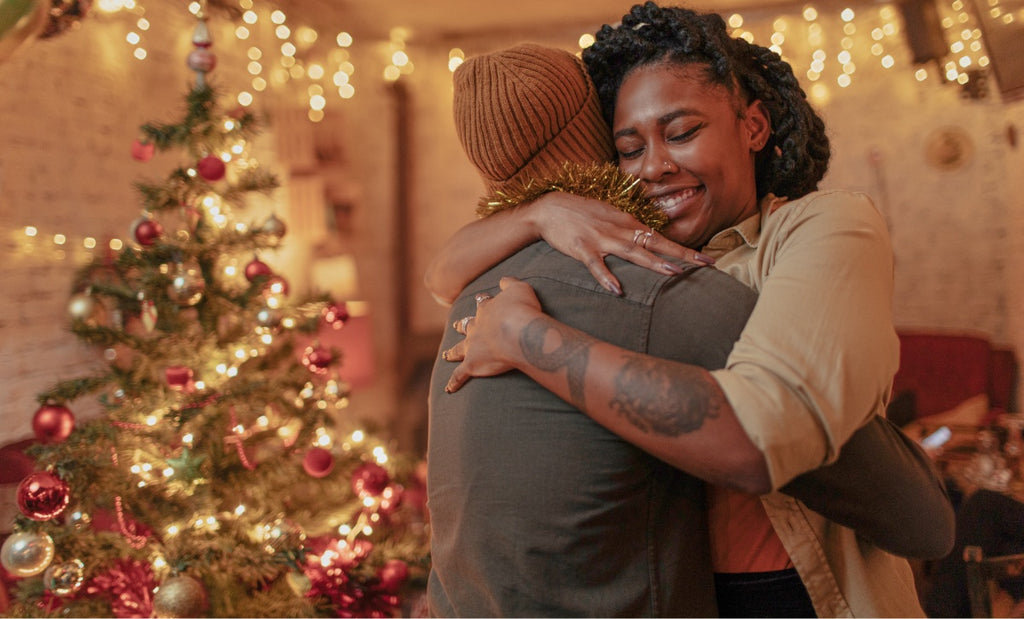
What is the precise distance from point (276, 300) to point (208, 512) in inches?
27.8

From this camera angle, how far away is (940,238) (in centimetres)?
434

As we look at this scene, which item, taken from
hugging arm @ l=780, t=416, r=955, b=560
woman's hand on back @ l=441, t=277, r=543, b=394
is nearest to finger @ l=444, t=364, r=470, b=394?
woman's hand on back @ l=441, t=277, r=543, b=394

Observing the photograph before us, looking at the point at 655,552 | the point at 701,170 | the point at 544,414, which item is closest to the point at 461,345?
the point at 544,414

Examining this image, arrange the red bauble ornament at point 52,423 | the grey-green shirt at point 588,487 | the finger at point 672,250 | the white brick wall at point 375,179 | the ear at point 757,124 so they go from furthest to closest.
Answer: the white brick wall at point 375,179 → the red bauble ornament at point 52,423 → the ear at point 757,124 → the finger at point 672,250 → the grey-green shirt at point 588,487

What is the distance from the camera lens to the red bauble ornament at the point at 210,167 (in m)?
2.31

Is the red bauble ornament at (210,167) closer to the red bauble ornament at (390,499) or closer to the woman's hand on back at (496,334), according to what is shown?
the red bauble ornament at (390,499)

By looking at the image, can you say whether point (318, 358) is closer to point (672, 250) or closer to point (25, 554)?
point (25, 554)

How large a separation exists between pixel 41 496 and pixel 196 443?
18.7 inches

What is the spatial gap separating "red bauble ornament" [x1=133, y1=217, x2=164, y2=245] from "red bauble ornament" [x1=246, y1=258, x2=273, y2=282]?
0.95ft

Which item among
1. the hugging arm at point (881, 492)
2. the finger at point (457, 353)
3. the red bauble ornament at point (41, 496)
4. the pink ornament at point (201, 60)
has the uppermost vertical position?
the pink ornament at point (201, 60)

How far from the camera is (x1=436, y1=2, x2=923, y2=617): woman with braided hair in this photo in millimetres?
890

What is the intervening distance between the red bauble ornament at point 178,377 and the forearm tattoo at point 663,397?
1.76 metres

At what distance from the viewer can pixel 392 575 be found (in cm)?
263

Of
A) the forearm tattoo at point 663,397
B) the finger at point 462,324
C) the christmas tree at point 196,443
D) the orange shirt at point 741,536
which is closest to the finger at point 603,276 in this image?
the forearm tattoo at point 663,397
